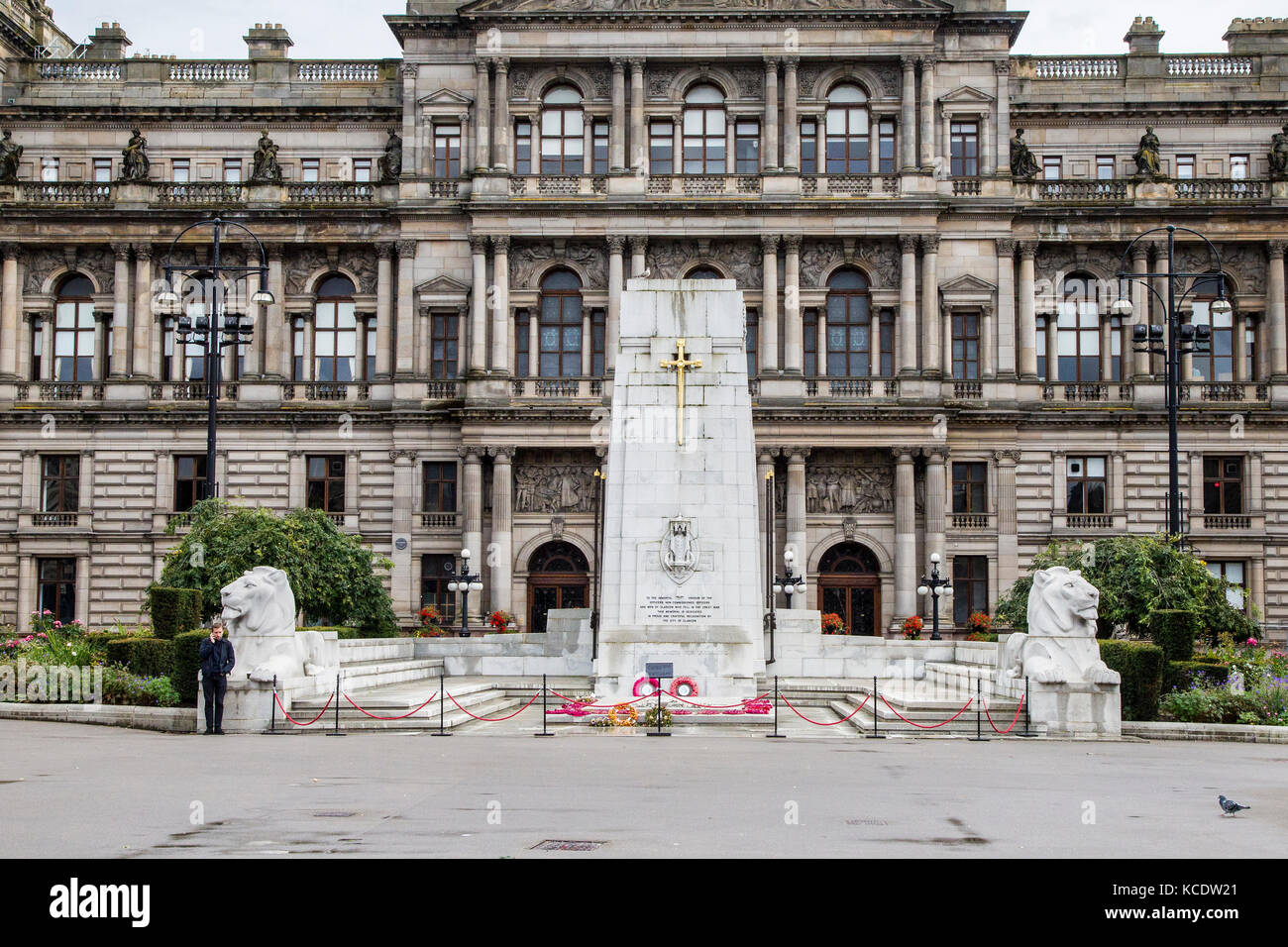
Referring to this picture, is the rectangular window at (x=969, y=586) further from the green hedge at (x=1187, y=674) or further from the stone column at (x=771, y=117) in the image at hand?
the green hedge at (x=1187, y=674)

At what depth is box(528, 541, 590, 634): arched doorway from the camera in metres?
57.2

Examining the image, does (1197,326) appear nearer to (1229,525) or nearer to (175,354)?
(1229,525)

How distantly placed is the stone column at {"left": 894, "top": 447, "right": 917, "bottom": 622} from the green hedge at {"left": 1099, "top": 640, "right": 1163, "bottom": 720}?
27.6m

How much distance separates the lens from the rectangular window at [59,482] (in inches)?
2346

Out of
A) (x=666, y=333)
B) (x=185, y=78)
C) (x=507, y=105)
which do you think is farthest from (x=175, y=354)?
(x=666, y=333)

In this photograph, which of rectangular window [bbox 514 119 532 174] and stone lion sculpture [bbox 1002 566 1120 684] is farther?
rectangular window [bbox 514 119 532 174]

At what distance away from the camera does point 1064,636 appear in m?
27.1

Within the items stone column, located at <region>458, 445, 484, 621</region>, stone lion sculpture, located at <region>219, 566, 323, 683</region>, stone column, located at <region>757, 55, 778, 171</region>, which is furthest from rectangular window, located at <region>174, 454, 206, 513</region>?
stone lion sculpture, located at <region>219, 566, 323, 683</region>

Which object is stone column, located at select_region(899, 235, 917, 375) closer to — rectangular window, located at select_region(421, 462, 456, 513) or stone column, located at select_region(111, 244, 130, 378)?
rectangular window, located at select_region(421, 462, 456, 513)

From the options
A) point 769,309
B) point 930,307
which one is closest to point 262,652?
point 769,309

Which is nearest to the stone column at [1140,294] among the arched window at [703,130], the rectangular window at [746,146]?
→ the rectangular window at [746,146]

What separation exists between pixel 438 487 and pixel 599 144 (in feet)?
47.8

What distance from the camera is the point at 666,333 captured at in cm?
3362

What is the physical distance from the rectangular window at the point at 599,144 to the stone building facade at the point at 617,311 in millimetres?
85
